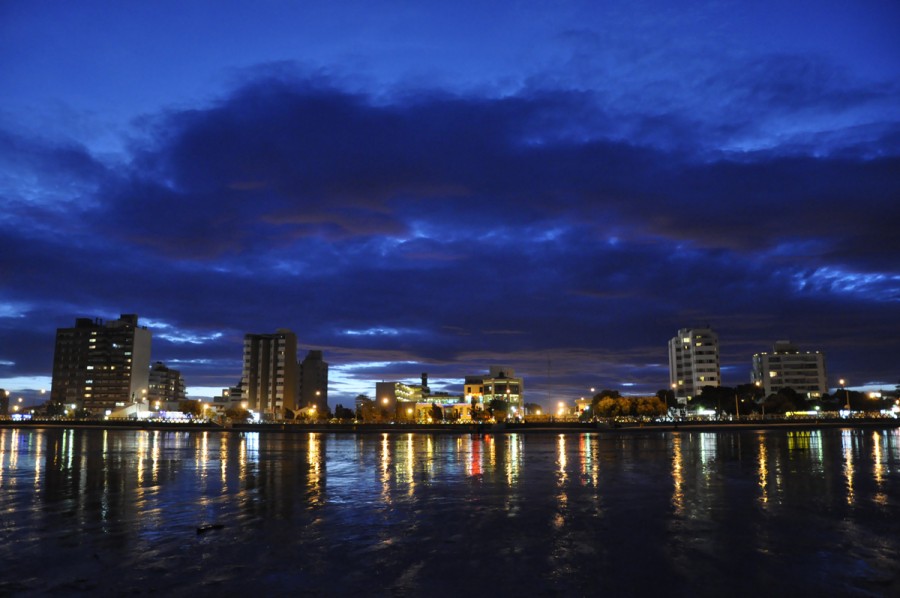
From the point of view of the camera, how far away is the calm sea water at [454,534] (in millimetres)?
11570

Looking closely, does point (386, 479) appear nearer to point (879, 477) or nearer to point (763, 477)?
point (763, 477)

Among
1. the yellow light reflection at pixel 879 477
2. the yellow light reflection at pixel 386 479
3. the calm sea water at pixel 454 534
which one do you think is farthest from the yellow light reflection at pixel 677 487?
the yellow light reflection at pixel 386 479

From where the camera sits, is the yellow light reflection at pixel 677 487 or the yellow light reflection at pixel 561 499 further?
the yellow light reflection at pixel 677 487

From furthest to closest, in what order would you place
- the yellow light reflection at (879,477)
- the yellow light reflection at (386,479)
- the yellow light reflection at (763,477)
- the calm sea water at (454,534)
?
the yellow light reflection at (386,479)
the yellow light reflection at (763,477)
the yellow light reflection at (879,477)
the calm sea water at (454,534)

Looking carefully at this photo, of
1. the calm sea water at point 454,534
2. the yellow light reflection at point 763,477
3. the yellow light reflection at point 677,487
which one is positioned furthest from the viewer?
the yellow light reflection at point 763,477

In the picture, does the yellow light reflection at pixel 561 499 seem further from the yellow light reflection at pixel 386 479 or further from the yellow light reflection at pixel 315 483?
the yellow light reflection at pixel 315 483

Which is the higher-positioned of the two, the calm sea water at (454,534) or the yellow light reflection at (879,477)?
the calm sea water at (454,534)

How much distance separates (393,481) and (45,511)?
1335 centimetres


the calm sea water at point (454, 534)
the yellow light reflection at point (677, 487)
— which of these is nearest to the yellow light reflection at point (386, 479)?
the calm sea water at point (454, 534)

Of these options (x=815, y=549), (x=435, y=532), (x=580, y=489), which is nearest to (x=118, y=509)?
(x=435, y=532)

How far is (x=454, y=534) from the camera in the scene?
52.4ft

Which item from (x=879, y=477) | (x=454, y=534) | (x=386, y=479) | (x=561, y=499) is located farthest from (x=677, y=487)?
(x=454, y=534)

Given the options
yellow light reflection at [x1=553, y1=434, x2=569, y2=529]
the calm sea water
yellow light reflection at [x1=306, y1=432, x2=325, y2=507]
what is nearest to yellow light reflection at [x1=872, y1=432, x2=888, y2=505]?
the calm sea water

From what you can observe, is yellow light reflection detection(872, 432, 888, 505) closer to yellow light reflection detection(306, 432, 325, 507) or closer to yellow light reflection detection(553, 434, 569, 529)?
yellow light reflection detection(553, 434, 569, 529)
